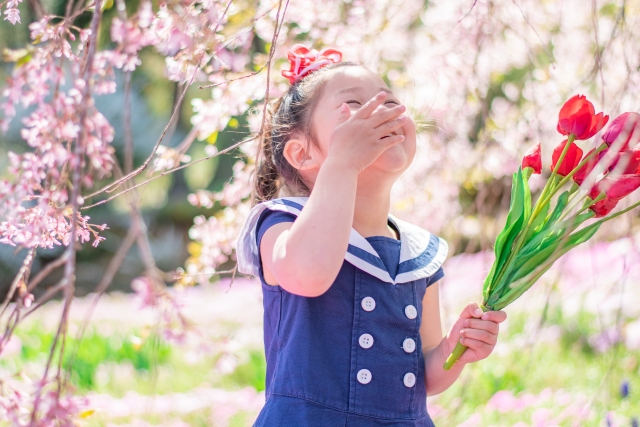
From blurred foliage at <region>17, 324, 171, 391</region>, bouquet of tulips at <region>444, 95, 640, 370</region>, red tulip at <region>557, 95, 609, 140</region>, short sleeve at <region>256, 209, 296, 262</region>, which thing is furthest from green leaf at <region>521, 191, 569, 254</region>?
blurred foliage at <region>17, 324, 171, 391</region>

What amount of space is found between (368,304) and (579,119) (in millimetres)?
460

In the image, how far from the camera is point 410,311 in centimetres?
119

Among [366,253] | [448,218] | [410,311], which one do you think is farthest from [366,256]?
[448,218]

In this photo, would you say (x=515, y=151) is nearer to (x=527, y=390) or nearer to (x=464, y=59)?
(x=464, y=59)

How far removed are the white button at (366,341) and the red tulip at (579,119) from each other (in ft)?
1.54

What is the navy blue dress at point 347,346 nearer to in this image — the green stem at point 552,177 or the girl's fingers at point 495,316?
the girl's fingers at point 495,316

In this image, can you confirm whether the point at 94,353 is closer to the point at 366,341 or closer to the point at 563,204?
the point at 366,341

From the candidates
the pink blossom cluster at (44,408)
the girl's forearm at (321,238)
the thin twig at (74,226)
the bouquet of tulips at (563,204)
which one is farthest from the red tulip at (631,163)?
the pink blossom cluster at (44,408)

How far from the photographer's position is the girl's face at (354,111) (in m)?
1.18

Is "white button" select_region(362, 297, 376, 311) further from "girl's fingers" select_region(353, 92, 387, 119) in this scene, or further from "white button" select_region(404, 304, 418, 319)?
"girl's fingers" select_region(353, 92, 387, 119)

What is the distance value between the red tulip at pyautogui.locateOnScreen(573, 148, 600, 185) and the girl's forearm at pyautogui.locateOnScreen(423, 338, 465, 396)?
385 mm

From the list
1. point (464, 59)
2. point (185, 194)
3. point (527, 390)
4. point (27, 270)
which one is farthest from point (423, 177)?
point (185, 194)

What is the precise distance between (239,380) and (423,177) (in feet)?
4.45

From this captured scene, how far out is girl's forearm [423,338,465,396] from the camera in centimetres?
123
